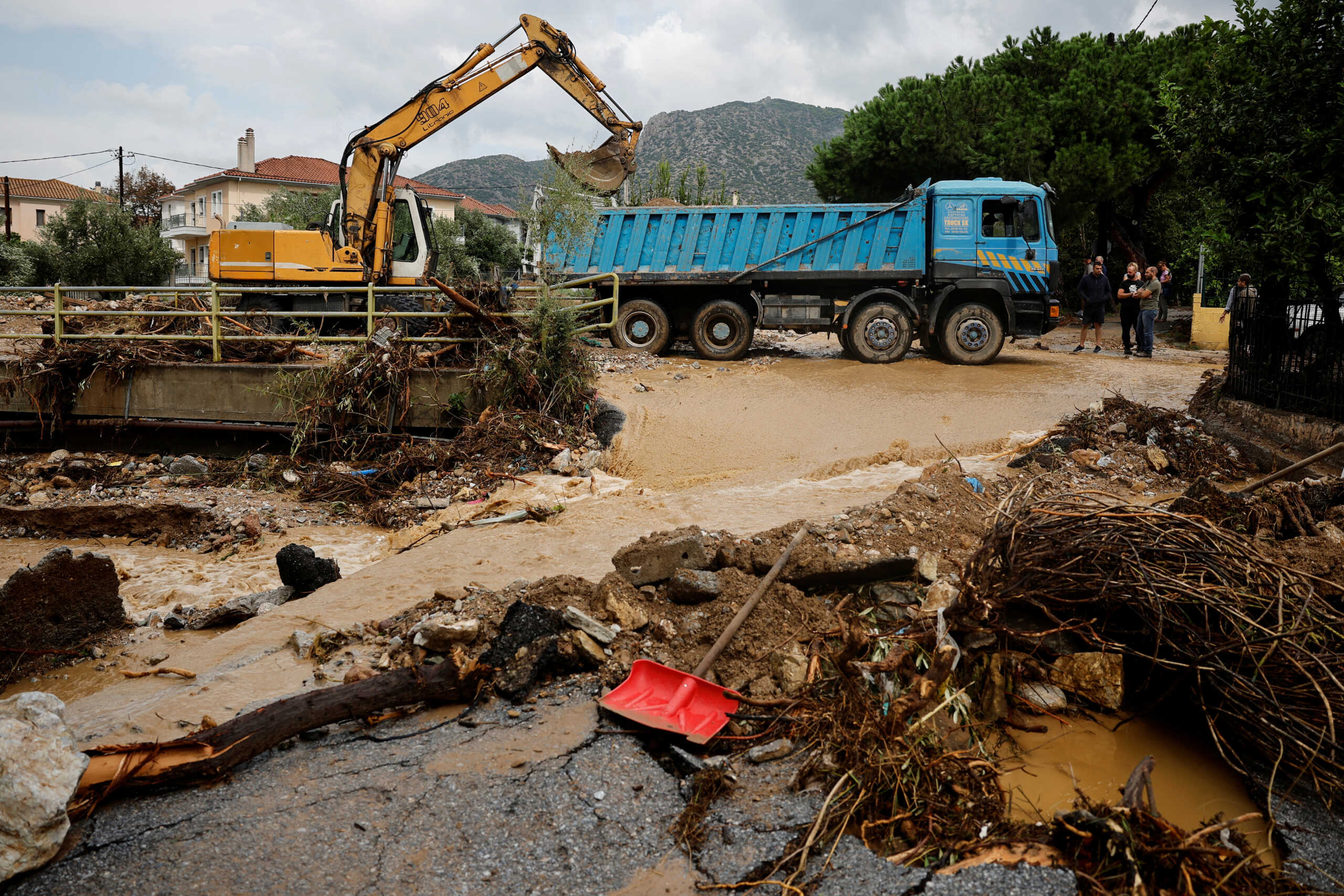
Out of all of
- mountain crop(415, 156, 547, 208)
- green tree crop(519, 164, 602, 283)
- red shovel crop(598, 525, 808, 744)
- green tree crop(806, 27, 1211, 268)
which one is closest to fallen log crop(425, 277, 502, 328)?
green tree crop(519, 164, 602, 283)

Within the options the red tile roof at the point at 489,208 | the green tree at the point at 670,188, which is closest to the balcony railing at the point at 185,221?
the red tile roof at the point at 489,208

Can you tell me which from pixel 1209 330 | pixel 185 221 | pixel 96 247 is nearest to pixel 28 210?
pixel 185 221

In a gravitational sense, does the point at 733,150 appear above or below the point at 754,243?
above

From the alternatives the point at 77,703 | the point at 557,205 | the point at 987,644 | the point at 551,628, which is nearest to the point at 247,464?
the point at 77,703

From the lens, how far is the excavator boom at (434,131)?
47.5 ft

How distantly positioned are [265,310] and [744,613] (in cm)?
1116

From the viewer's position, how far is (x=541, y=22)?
14.7 m

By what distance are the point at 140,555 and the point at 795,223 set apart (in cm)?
1078

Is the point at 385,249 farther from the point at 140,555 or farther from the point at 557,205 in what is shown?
the point at 140,555

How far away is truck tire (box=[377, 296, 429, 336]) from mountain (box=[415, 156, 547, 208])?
76835 mm

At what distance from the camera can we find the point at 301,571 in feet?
20.6

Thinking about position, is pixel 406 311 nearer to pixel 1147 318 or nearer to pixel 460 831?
pixel 460 831

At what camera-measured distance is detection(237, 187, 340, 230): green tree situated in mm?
31305

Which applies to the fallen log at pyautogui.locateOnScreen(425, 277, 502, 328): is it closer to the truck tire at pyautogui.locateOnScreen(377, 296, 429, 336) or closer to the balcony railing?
the truck tire at pyautogui.locateOnScreen(377, 296, 429, 336)
